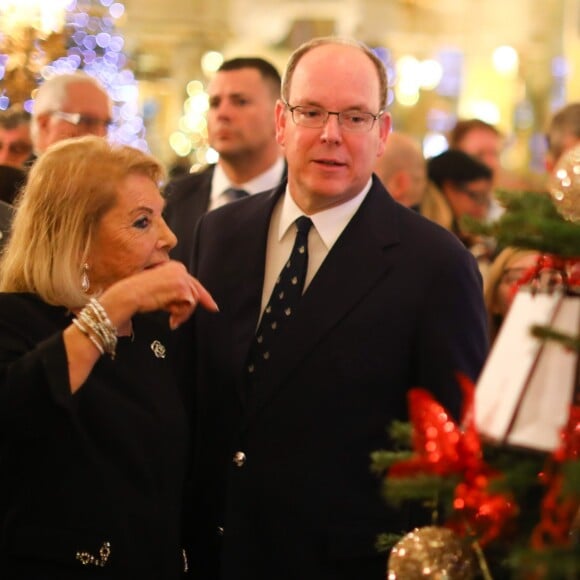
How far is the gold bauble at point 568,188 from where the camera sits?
92.8 inches

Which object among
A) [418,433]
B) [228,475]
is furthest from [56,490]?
[418,433]

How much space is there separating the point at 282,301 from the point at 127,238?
0.49 metres

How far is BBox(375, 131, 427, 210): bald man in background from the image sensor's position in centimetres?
690

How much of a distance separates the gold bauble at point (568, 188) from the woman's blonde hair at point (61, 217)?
1496 mm

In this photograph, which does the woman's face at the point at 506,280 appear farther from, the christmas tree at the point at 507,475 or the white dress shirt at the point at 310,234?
the christmas tree at the point at 507,475

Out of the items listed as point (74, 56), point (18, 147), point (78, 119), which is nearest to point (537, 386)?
point (78, 119)

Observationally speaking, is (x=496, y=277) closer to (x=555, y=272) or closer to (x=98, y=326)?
(x=98, y=326)

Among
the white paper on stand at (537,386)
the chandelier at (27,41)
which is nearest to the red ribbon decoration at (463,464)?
the white paper on stand at (537,386)

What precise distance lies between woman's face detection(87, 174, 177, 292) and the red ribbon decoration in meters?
1.51

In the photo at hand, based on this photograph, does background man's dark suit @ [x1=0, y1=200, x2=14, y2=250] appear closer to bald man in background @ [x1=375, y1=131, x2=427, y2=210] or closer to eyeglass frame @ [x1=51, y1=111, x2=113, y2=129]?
eyeglass frame @ [x1=51, y1=111, x2=113, y2=129]

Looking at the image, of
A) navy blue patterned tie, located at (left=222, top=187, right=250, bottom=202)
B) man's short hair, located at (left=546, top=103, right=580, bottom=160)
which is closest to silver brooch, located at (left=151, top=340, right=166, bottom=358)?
man's short hair, located at (left=546, top=103, right=580, bottom=160)

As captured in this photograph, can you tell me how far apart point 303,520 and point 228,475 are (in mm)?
260

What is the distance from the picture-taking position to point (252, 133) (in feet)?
21.9

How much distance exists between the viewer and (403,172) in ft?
22.7
